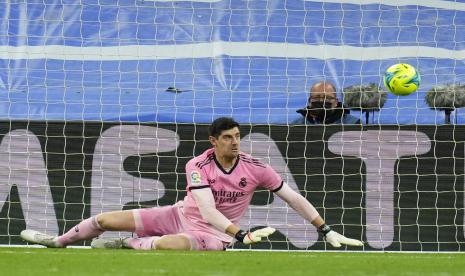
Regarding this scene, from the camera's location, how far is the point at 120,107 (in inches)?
537

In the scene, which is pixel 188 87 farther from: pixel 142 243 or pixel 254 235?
pixel 254 235

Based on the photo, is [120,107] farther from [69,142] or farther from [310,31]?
[310,31]

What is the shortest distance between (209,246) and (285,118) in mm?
4051

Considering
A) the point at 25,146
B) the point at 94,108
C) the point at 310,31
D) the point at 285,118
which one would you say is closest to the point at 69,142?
the point at 25,146

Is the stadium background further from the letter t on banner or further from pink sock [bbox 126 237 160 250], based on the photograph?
pink sock [bbox 126 237 160 250]

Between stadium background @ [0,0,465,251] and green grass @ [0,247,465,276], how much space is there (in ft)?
8.77

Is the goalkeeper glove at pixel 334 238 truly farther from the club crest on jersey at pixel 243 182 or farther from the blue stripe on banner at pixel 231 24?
the blue stripe on banner at pixel 231 24

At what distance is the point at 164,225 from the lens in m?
10.2

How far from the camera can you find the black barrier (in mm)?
11508

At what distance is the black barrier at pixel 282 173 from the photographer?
11508 mm

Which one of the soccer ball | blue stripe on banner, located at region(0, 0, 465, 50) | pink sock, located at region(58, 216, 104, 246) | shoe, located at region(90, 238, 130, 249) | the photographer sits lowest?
shoe, located at region(90, 238, 130, 249)

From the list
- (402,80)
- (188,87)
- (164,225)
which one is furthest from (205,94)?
(164,225)

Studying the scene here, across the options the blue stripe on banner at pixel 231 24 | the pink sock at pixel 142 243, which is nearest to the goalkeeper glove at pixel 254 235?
the pink sock at pixel 142 243

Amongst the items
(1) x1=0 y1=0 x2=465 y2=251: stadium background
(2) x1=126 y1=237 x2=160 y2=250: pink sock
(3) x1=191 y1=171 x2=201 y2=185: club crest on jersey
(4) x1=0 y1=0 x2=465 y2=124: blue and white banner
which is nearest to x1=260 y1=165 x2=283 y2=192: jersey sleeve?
(3) x1=191 y1=171 x2=201 y2=185: club crest on jersey
